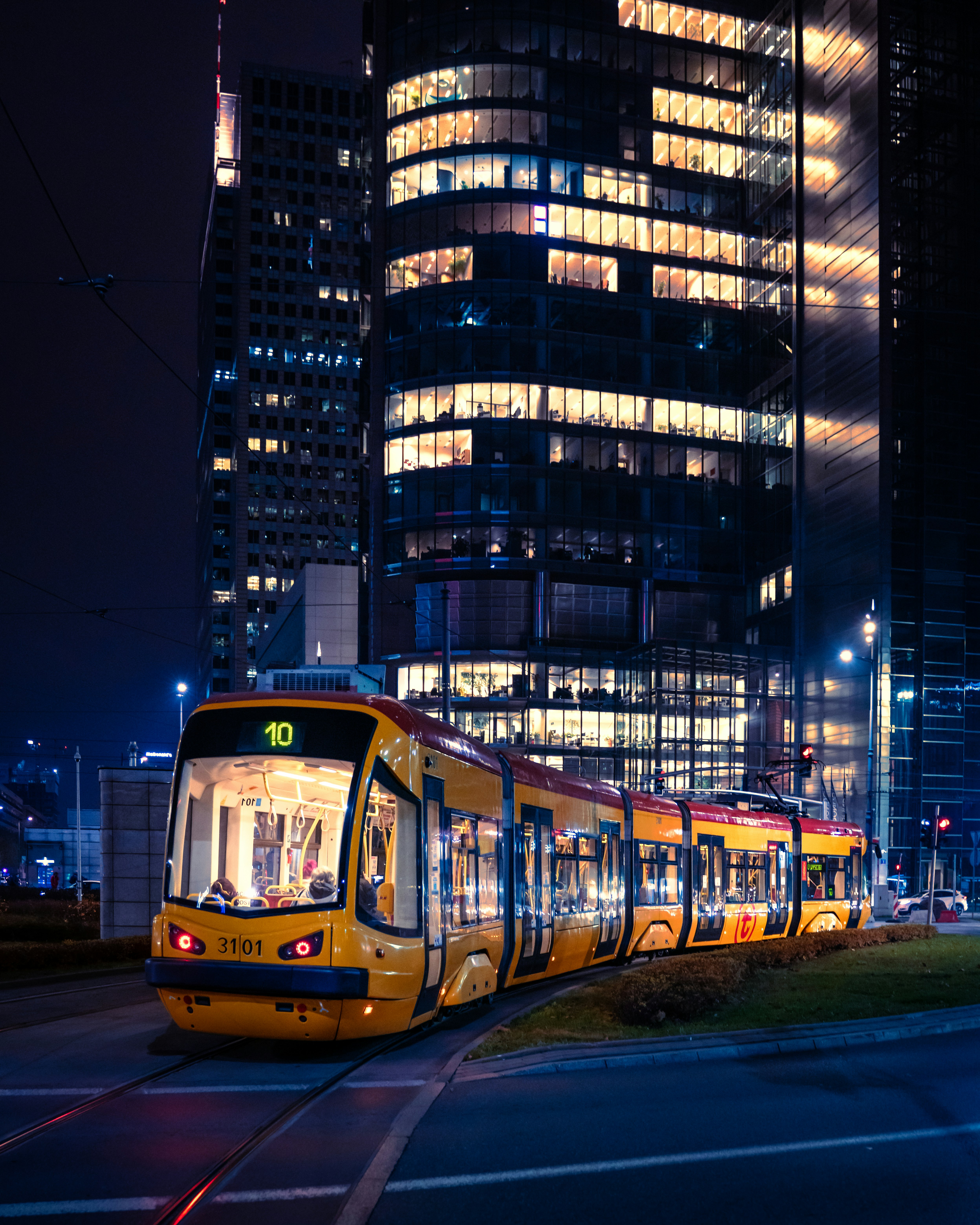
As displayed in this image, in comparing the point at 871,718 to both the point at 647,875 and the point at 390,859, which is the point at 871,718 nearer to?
the point at 647,875

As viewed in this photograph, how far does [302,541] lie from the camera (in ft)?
503

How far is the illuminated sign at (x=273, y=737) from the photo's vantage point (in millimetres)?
12039

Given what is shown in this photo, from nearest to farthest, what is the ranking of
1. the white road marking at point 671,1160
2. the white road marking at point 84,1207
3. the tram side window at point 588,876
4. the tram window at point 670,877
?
the white road marking at point 84,1207 < the white road marking at point 671,1160 < the tram side window at point 588,876 < the tram window at point 670,877

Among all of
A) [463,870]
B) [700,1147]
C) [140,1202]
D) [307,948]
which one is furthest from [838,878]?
[140,1202]

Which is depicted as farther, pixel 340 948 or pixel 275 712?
pixel 275 712

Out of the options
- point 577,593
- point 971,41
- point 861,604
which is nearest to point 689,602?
point 577,593

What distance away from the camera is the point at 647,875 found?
23078 millimetres

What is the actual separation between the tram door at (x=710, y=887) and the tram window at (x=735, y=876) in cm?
19

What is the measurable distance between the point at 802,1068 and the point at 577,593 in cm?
6617

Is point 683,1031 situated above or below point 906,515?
below

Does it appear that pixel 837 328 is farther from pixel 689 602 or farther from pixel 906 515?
pixel 689 602

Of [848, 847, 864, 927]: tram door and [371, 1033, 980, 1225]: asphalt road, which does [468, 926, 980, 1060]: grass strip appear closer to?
[371, 1033, 980, 1225]: asphalt road

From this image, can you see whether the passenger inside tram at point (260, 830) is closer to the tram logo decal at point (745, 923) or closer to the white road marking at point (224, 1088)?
the white road marking at point (224, 1088)

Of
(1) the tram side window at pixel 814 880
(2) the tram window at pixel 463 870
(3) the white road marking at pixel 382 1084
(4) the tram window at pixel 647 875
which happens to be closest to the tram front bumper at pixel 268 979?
(3) the white road marking at pixel 382 1084
